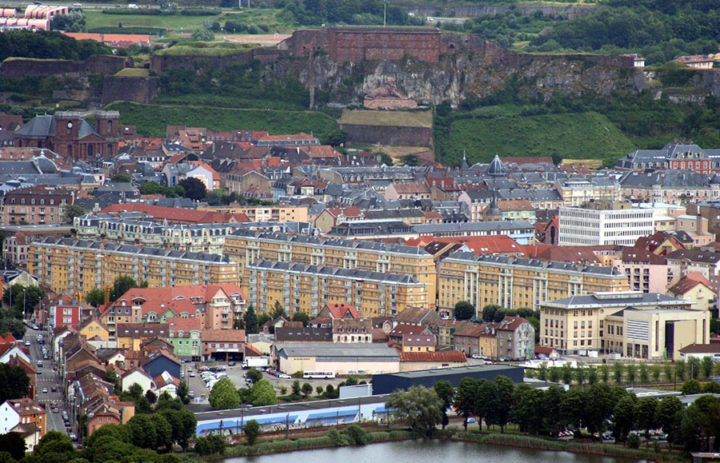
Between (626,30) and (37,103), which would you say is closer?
(37,103)

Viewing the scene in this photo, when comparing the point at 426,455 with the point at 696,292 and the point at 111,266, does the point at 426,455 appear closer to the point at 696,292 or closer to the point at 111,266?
the point at 696,292

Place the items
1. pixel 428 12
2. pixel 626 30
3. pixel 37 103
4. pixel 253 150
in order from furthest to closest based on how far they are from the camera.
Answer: pixel 428 12 → pixel 626 30 → pixel 37 103 → pixel 253 150

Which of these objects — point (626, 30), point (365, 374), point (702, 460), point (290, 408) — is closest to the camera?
point (702, 460)

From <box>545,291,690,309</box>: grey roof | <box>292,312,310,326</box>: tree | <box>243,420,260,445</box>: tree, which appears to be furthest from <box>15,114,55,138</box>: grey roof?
<box>243,420,260,445</box>: tree

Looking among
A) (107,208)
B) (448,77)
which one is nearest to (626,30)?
(448,77)

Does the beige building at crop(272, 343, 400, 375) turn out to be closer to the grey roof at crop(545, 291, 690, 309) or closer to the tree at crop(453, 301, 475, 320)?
the grey roof at crop(545, 291, 690, 309)

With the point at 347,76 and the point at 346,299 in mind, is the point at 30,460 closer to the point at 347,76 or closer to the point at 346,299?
the point at 346,299

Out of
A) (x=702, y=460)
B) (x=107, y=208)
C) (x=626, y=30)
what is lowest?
(x=702, y=460)

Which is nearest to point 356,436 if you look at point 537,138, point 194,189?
point 194,189
